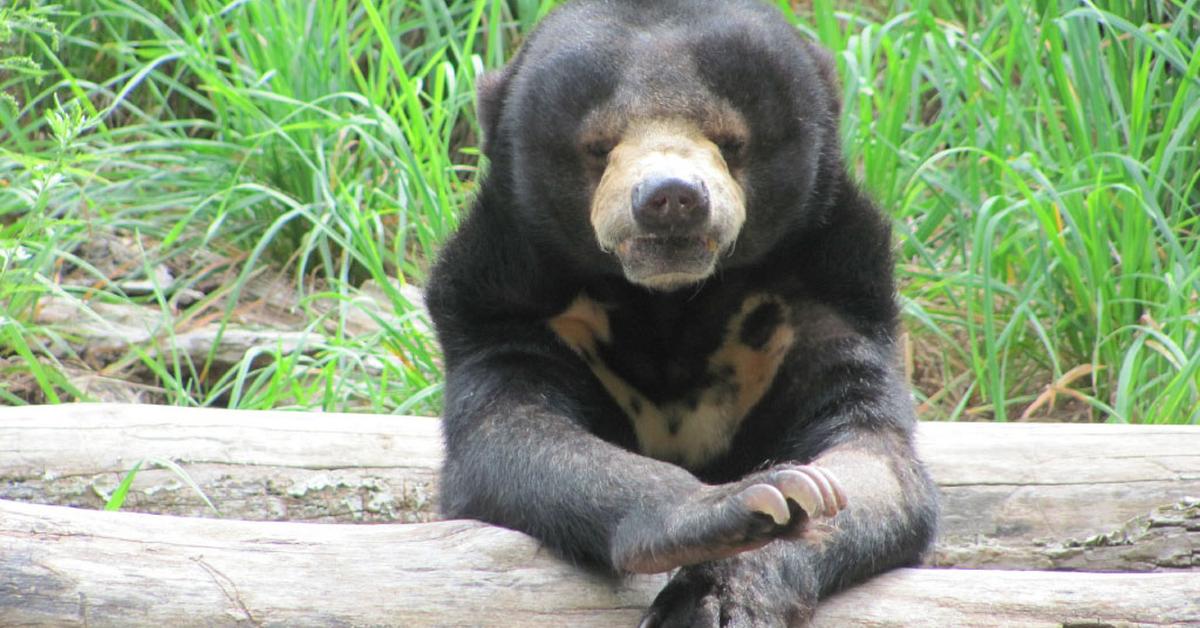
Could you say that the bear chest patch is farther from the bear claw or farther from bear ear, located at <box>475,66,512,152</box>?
the bear claw

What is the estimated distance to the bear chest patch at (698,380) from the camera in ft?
12.0

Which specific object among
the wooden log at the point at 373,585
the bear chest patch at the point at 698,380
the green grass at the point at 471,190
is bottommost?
the green grass at the point at 471,190

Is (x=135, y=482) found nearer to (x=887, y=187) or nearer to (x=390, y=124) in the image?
(x=390, y=124)

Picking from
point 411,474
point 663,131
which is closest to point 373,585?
point 663,131

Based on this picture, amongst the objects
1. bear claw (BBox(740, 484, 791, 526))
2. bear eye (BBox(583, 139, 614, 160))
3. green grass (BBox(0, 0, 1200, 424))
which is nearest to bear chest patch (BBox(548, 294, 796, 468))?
bear eye (BBox(583, 139, 614, 160))

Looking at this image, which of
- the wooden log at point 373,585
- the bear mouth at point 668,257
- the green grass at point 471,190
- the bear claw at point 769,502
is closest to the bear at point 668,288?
the bear mouth at point 668,257

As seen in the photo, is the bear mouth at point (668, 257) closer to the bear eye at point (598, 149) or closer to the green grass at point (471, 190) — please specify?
the bear eye at point (598, 149)

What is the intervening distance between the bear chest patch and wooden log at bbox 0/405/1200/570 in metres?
0.58

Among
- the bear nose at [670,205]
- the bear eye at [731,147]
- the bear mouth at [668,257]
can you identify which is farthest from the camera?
the bear eye at [731,147]

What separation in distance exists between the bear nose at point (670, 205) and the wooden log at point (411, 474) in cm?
117

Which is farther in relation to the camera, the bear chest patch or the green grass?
the green grass

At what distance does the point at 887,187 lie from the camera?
18.2 feet

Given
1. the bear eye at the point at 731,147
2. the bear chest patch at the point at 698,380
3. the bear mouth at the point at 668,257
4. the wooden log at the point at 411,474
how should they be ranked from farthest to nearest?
the wooden log at the point at 411,474 → the bear chest patch at the point at 698,380 → the bear eye at the point at 731,147 → the bear mouth at the point at 668,257

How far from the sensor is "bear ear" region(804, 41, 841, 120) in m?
3.75
